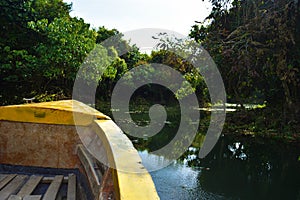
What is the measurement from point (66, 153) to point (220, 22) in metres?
9.28

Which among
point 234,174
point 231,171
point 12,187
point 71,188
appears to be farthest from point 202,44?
point 12,187

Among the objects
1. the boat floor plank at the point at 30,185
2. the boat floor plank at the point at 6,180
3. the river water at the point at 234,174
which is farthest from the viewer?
the river water at the point at 234,174

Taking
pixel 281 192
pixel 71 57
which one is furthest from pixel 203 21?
pixel 281 192

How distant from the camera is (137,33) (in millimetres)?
3420

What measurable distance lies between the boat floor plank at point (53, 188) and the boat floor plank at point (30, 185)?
0.36ft

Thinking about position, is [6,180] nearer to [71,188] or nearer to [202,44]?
[71,188]

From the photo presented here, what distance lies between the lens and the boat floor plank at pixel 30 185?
1.90 metres

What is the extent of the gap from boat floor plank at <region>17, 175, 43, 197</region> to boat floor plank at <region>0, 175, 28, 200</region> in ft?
0.14

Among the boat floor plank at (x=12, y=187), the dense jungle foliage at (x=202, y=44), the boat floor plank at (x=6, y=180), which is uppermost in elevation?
the dense jungle foliage at (x=202, y=44)

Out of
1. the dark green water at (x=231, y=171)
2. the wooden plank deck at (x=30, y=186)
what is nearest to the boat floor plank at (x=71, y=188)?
the wooden plank deck at (x=30, y=186)

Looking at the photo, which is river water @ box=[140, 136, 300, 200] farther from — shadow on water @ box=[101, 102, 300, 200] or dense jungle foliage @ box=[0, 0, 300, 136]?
dense jungle foliage @ box=[0, 0, 300, 136]

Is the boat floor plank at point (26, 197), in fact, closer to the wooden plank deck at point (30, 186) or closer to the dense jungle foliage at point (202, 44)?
the wooden plank deck at point (30, 186)

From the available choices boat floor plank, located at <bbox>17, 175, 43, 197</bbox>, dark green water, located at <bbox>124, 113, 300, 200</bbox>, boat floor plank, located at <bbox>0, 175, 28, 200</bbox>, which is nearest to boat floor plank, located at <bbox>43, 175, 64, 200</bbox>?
boat floor plank, located at <bbox>17, 175, 43, 197</bbox>

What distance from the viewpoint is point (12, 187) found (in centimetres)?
198
